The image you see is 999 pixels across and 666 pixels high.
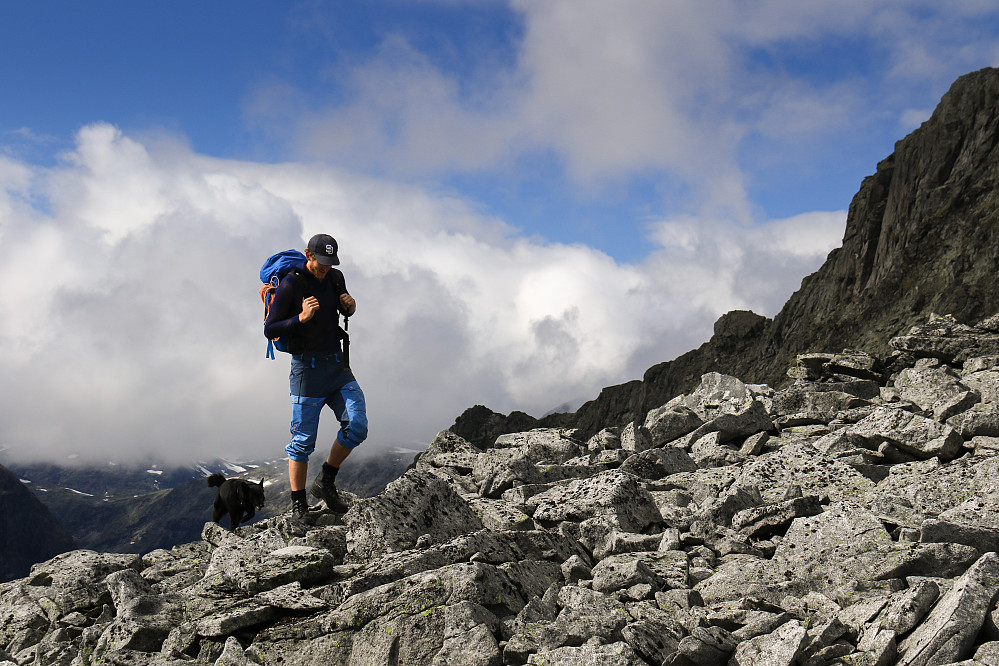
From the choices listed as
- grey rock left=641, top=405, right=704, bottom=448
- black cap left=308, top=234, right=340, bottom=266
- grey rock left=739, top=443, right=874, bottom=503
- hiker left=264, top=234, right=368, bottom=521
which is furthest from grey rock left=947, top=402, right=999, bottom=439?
black cap left=308, top=234, right=340, bottom=266

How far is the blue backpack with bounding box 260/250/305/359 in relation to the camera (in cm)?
1164

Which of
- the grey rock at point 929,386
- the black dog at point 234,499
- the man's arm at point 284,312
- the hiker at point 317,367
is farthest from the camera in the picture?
the black dog at point 234,499

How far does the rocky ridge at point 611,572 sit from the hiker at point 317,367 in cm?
100

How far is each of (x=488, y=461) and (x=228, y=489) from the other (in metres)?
6.52

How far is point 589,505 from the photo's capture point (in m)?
11.4

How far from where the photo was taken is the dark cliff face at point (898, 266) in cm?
8638

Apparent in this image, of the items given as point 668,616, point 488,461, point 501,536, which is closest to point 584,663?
point 668,616

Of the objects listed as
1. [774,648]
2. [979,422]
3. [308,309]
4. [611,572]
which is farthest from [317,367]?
[979,422]

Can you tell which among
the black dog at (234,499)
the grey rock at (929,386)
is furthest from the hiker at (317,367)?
the grey rock at (929,386)

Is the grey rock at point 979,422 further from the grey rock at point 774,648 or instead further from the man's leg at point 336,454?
the man's leg at point 336,454

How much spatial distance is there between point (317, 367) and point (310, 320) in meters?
0.82

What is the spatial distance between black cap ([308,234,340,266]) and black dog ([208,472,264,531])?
7.51m

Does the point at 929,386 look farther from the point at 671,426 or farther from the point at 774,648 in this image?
the point at 774,648

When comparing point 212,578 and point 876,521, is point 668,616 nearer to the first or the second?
point 876,521
